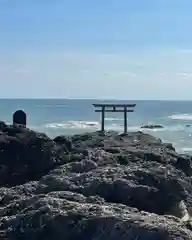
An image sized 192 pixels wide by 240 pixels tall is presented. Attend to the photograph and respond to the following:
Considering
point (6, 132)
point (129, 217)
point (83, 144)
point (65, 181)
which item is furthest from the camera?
point (83, 144)

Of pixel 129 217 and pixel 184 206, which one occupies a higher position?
pixel 129 217

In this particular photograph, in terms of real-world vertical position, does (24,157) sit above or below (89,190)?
above

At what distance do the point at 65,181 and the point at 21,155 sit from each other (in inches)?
136

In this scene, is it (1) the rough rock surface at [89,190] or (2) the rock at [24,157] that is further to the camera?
(2) the rock at [24,157]

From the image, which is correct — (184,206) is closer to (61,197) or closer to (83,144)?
(61,197)

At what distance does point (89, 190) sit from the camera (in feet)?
35.5

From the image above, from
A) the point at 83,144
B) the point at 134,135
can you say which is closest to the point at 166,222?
the point at 83,144

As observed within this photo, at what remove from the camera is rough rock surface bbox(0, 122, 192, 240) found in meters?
7.36

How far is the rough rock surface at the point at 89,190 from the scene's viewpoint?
24.2ft

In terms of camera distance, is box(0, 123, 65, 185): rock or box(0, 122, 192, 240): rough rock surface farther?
box(0, 123, 65, 185): rock

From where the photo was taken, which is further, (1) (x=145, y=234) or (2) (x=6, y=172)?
(2) (x=6, y=172)

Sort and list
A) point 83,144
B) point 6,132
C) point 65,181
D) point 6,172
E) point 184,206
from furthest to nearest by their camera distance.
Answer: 1. point 83,144
2. point 6,132
3. point 6,172
4. point 184,206
5. point 65,181

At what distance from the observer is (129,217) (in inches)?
290

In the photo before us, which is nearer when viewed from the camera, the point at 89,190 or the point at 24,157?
the point at 89,190
